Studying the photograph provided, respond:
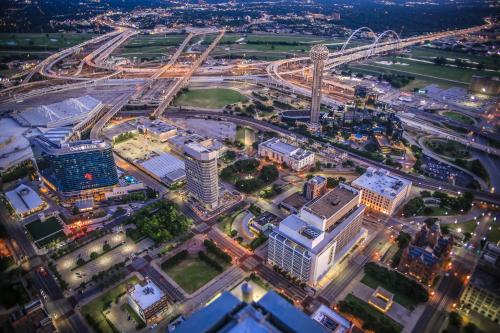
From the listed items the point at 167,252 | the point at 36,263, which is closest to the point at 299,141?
the point at 167,252

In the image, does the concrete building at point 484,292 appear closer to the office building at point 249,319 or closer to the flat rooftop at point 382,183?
the flat rooftop at point 382,183

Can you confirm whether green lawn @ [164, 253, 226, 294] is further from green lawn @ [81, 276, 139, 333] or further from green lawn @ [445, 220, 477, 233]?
green lawn @ [445, 220, 477, 233]

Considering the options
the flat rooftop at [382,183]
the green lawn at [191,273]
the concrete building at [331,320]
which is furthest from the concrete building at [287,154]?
the concrete building at [331,320]

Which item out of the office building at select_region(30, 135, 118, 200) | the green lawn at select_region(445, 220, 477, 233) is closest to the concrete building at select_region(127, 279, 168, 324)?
the office building at select_region(30, 135, 118, 200)

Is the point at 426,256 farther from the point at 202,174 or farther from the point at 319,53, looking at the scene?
the point at 319,53

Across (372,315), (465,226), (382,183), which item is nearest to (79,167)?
(372,315)
